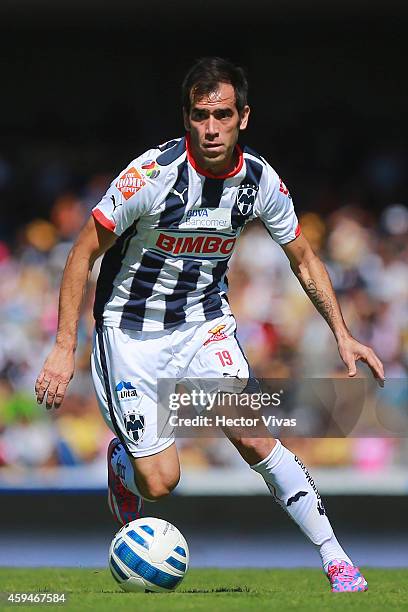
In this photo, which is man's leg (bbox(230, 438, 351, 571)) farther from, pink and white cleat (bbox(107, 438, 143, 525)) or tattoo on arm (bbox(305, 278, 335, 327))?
pink and white cleat (bbox(107, 438, 143, 525))

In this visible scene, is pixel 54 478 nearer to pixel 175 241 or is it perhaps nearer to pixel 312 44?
pixel 175 241

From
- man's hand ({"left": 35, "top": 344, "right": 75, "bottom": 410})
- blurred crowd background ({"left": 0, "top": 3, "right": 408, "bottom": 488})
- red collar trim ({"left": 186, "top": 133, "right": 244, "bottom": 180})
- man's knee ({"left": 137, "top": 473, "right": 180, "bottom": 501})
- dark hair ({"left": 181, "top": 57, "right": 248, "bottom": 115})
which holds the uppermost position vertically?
dark hair ({"left": 181, "top": 57, "right": 248, "bottom": 115})

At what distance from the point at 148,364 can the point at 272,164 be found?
6350 millimetres

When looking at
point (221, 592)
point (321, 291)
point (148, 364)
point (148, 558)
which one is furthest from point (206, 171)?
point (221, 592)

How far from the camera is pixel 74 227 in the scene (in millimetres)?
11125

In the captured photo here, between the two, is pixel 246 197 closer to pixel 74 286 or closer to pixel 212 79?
pixel 212 79

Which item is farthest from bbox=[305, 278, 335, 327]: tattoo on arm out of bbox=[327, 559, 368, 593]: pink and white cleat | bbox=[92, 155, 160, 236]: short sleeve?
bbox=[327, 559, 368, 593]: pink and white cleat

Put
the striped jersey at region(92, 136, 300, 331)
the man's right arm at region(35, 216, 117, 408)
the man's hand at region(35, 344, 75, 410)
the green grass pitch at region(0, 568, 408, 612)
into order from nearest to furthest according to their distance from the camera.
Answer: the green grass pitch at region(0, 568, 408, 612) < the man's hand at region(35, 344, 75, 410) < the man's right arm at region(35, 216, 117, 408) < the striped jersey at region(92, 136, 300, 331)

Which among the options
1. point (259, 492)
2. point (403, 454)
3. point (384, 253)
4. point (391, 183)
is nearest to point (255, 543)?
point (259, 492)

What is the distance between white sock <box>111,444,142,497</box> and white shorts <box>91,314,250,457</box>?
0.20 m

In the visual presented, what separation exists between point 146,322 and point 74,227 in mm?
5465

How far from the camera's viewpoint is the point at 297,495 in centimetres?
544

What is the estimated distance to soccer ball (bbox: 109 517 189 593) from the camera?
5172 millimetres

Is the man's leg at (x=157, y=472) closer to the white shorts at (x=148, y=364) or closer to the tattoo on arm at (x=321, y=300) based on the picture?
the white shorts at (x=148, y=364)
